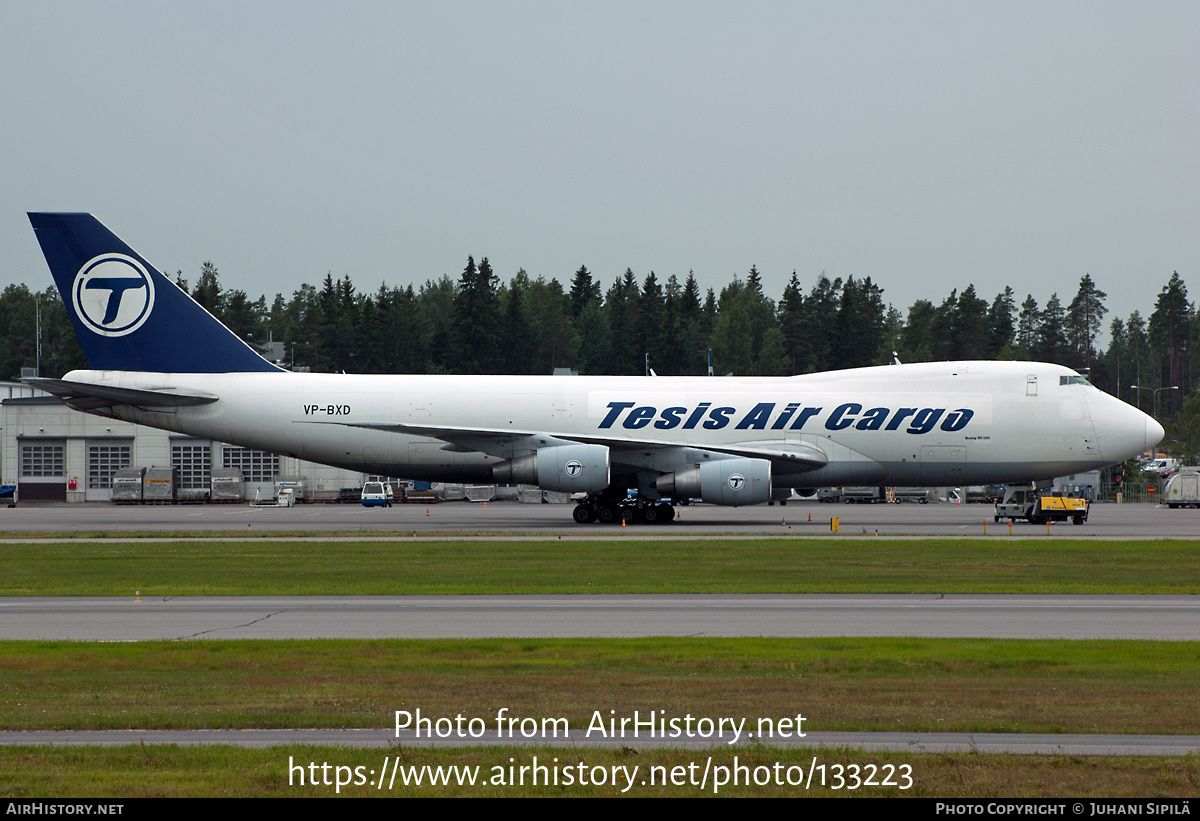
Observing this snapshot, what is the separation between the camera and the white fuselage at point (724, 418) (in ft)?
127

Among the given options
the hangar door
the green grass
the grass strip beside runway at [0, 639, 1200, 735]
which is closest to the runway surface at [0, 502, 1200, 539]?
the green grass

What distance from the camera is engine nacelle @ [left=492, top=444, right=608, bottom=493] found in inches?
1465

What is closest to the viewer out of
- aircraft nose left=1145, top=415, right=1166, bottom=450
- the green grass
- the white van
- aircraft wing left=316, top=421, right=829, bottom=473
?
the green grass

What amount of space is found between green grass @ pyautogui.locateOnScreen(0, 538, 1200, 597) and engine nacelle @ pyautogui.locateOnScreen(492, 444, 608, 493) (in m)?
6.86

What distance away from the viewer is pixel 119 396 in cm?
3888

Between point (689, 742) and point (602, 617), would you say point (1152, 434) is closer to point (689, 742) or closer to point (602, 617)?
point (602, 617)

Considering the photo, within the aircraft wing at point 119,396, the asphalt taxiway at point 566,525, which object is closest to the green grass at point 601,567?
the asphalt taxiway at point 566,525

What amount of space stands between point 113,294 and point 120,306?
18.7 inches

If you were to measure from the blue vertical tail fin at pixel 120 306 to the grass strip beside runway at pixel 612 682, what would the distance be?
27.5m

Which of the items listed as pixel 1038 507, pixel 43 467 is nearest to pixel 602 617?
pixel 1038 507

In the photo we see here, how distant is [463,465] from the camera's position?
130 ft

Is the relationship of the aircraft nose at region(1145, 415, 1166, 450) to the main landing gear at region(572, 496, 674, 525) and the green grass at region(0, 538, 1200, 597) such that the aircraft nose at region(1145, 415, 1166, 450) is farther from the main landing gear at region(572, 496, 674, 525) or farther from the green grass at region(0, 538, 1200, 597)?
the main landing gear at region(572, 496, 674, 525)
